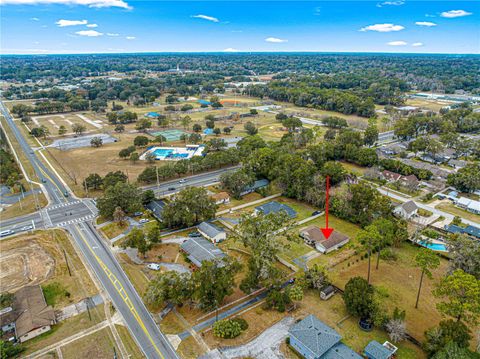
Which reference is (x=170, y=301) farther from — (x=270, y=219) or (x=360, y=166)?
(x=360, y=166)

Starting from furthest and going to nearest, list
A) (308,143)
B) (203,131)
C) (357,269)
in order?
1. (203,131)
2. (308,143)
3. (357,269)

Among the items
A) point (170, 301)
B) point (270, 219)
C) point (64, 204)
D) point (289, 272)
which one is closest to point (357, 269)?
point (289, 272)

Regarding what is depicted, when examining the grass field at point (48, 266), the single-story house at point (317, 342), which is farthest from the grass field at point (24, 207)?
the single-story house at point (317, 342)

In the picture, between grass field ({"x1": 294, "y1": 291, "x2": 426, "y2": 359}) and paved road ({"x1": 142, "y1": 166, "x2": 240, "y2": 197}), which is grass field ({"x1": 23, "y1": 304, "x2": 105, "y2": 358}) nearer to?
grass field ({"x1": 294, "y1": 291, "x2": 426, "y2": 359})

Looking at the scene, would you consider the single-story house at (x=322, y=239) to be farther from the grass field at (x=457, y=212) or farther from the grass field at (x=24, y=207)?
the grass field at (x=24, y=207)

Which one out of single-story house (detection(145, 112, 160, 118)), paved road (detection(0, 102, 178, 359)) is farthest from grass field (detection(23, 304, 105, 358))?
single-story house (detection(145, 112, 160, 118))

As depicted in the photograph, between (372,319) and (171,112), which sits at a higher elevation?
(171,112)
